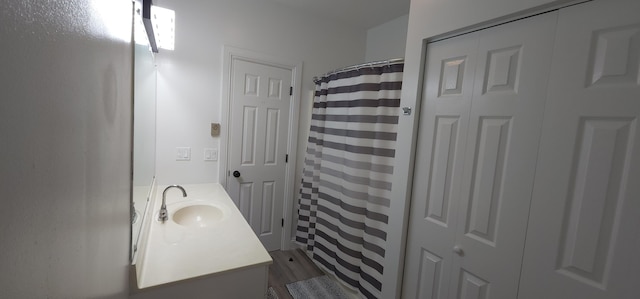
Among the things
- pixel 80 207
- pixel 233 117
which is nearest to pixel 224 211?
pixel 233 117

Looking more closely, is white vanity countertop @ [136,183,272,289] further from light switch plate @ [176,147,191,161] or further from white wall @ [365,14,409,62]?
white wall @ [365,14,409,62]

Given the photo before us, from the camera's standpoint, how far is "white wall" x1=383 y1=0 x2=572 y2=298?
3.84ft

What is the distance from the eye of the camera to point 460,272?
1.24m

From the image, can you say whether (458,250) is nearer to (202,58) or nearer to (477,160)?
(477,160)

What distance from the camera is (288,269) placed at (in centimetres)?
235

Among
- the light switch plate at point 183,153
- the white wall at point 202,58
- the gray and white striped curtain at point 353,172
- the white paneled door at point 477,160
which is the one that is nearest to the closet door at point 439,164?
the white paneled door at point 477,160

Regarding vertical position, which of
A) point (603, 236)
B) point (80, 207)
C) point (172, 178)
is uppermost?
point (80, 207)

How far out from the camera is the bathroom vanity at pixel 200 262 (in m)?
0.97

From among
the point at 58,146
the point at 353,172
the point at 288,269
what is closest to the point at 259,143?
the point at 353,172

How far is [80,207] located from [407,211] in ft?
4.67

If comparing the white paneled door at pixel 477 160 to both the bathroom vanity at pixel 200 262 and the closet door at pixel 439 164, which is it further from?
the bathroom vanity at pixel 200 262

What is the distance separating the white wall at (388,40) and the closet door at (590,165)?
1587 mm

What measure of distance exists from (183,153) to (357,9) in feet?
6.74

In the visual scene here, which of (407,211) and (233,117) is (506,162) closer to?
(407,211)
